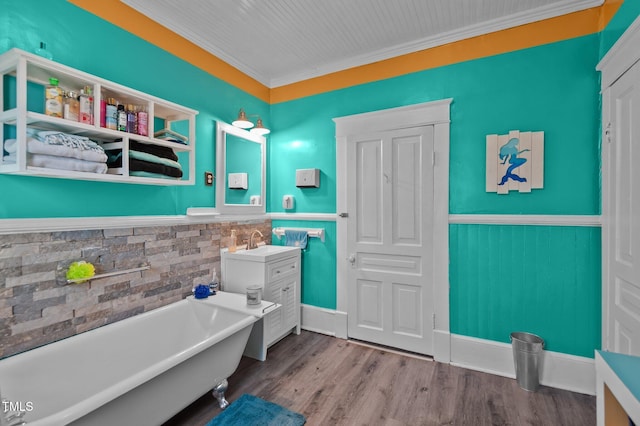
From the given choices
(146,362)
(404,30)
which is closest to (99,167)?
(146,362)

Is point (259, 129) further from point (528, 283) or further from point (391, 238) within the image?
point (528, 283)

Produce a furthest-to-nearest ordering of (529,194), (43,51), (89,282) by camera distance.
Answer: (529,194) → (89,282) → (43,51)

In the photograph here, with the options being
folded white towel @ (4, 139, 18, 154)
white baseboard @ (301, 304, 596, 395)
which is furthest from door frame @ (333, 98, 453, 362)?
folded white towel @ (4, 139, 18, 154)

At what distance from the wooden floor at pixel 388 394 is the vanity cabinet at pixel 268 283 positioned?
0.20 metres

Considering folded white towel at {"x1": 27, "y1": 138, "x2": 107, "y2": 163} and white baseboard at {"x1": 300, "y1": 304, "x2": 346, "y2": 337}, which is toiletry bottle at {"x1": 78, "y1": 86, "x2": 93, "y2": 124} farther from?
white baseboard at {"x1": 300, "y1": 304, "x2": 346, "y2": 337}

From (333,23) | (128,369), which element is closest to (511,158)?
(333,23)

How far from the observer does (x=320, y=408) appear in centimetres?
191

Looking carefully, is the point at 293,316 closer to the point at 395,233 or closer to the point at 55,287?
the point at 395,233

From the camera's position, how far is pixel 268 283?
259 cm

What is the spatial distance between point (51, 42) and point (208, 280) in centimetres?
196

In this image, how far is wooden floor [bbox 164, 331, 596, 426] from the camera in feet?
5.98

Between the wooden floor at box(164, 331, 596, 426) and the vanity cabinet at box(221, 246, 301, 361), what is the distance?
204 mm

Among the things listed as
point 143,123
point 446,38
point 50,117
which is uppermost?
point 446,38

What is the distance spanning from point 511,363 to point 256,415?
1.96 metres
